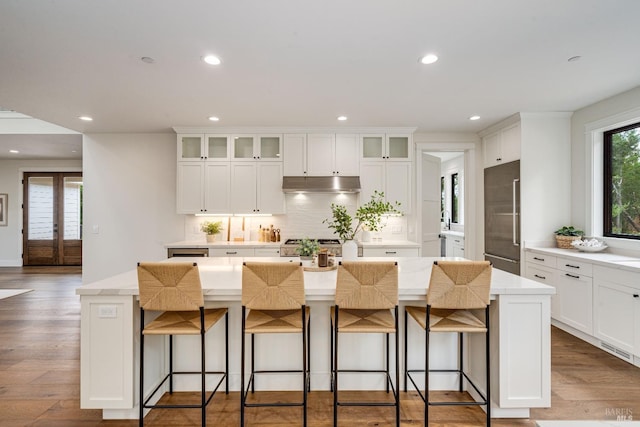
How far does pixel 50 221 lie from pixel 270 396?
836cm

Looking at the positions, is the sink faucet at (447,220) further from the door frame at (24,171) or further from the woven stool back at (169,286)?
the door frame at (24,171)

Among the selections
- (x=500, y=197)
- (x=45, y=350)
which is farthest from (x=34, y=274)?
(x=500, y=197)

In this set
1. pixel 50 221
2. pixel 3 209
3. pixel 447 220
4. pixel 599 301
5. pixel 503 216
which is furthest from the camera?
pixel 50 221

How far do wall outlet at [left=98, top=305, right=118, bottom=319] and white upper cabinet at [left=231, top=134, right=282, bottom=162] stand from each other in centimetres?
298

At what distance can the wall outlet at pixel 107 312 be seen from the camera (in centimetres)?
194

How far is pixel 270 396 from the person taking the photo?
7.47 feet

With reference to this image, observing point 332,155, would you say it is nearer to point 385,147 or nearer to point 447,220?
point 385,147

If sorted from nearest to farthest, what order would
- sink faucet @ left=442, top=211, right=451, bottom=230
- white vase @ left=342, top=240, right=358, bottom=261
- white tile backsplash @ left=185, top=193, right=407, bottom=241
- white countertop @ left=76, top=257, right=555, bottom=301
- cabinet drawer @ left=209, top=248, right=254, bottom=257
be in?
1. white countertop @ left=76, top=257, right=555, bottom=301
2. white vase @ left=342, top=240, right=358, bottom=261
3. cabinet drawer @ left=209, top=248, right=254, bottom=257
4. white tile backsplash @ left=185, top=193, right=407, bottom=241
5. sink faucet @ left=442, top=211, right=451, bottom=230

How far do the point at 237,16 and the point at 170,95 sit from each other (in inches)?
66.2

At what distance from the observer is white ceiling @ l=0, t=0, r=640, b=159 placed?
1956 mm

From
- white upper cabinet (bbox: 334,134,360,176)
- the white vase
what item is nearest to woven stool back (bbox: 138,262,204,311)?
the white vase

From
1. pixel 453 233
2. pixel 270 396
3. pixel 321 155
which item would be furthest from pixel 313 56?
pixel 453 233

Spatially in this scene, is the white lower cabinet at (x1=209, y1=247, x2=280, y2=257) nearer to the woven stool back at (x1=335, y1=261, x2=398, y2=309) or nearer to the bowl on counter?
the woven stool back at (x1=335, y1=261, x2=398, y2=309)

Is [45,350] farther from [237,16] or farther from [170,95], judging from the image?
[237,16]
